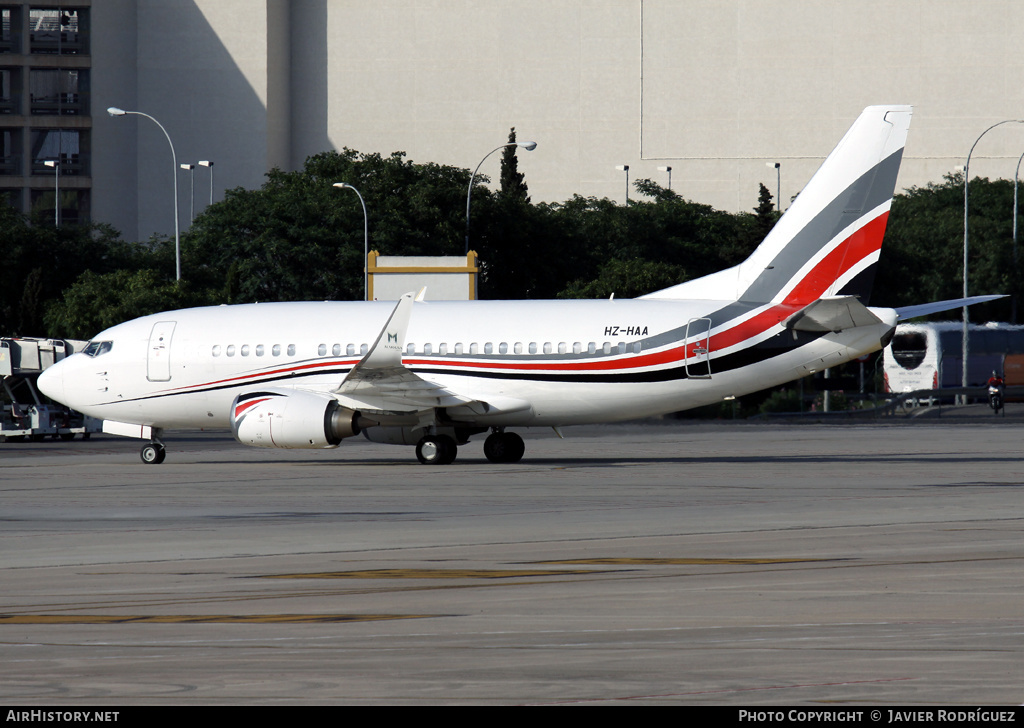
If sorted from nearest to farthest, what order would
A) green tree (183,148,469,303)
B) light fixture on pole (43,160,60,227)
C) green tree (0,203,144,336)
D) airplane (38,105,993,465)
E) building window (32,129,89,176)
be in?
airplane (38,105,993,465), green tree (183,148,469,303), green tree (0,203,144,336), light fixture on pole (43,160,60,227), building window (32,129,89,176)

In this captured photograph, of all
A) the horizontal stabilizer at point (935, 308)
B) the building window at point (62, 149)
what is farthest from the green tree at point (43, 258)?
the horizontal stabilizer at point (935, 308)

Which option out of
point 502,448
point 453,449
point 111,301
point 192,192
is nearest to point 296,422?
point 453,449

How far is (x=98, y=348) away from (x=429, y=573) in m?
21.0

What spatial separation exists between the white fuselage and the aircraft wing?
2.53 feet

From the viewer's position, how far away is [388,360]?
27.3 m

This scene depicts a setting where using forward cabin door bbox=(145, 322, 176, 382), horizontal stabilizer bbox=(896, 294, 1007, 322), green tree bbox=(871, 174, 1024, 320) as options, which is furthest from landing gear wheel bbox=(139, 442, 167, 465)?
green tree bbox=(871, 174, 1024, 320)

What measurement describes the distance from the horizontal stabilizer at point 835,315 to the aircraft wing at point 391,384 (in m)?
6.95

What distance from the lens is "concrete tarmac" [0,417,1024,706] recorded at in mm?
7879

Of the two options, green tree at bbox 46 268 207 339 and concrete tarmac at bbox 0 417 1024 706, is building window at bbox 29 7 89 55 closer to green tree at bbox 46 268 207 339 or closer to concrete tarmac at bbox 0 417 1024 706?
green tree at bbox 46 268 207 339

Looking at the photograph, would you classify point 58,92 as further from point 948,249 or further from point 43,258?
point 948,249

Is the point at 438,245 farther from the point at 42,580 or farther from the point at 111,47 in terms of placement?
the point at 42,580

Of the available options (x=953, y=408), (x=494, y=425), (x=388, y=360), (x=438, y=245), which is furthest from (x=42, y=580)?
(x=438, y=245)

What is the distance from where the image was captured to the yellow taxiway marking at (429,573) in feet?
41.4

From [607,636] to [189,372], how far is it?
74.2 ft
